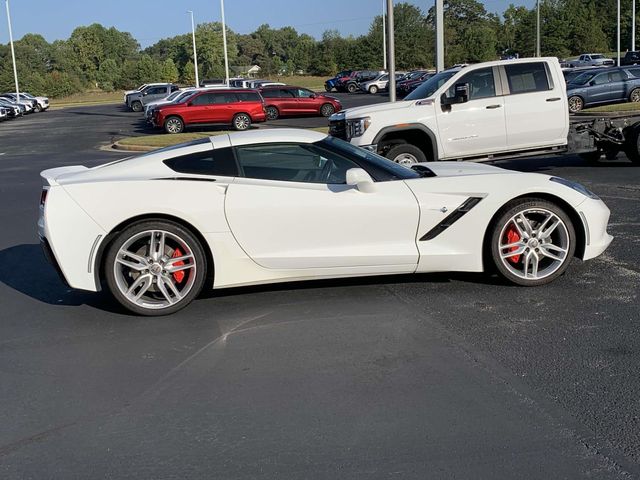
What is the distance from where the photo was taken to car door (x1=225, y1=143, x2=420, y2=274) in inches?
232

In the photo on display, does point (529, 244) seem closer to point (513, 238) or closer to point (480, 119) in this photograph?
point (513, 238)

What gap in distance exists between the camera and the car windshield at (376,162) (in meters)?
6.18

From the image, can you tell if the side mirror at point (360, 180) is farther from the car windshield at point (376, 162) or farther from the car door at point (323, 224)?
the car windshield at point (376, 162)

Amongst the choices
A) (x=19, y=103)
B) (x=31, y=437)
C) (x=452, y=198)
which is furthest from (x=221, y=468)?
(x=19, y=103)

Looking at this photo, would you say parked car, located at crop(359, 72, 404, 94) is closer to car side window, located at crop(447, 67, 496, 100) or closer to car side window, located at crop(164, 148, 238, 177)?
car side window, located at crop(447, 67, 496, 100)

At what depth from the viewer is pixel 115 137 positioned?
29.9m

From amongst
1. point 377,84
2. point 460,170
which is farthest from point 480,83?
point 377,84

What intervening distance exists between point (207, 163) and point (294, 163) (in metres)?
0.71

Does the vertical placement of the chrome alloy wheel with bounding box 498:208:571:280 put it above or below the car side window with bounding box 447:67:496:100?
below

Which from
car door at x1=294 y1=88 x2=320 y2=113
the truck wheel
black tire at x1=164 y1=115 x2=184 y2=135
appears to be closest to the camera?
the truck wheel

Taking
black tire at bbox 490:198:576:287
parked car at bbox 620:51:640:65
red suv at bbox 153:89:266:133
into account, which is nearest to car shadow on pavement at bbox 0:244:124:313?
black tire at bbox 490:198:576:287

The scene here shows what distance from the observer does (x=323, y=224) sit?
5910mm

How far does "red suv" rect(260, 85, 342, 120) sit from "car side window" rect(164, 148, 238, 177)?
97.4 feet

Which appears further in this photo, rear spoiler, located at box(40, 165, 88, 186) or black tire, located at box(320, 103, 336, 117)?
black tire, located at box(320, 103, 336, 117)
